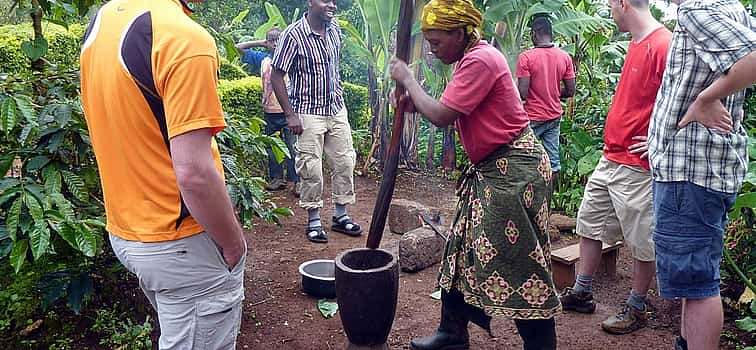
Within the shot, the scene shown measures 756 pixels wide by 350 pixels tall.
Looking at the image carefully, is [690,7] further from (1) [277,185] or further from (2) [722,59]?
(1) [277,185]

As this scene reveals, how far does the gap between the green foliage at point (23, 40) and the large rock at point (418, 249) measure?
3056mm

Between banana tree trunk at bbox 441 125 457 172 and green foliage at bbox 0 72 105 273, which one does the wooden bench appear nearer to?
green foliage at bbox 0 72 105 273

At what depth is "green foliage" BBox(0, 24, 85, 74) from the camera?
19.1 feet

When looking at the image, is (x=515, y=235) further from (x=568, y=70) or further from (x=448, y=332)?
(x=568, y=70)

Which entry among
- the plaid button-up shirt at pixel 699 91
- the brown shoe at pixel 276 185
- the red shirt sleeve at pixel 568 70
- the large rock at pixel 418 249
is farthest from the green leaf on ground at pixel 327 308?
the red shirt sleeve at pixel 568 70

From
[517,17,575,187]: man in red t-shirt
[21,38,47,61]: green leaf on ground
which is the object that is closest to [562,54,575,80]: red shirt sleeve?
[517,17,575,187]: man in red t-shirt

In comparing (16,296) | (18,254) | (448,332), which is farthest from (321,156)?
(18,254)

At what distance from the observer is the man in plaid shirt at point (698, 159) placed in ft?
7.60

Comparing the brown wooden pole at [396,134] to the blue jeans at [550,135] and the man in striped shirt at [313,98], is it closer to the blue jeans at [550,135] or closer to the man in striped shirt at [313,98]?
the man in striped shirt at [313,98]

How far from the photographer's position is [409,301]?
3910 mm

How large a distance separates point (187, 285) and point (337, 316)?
6.46 ft

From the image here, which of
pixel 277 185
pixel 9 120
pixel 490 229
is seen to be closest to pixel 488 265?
pixel 490 229

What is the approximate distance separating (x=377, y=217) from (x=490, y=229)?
23.1 inches

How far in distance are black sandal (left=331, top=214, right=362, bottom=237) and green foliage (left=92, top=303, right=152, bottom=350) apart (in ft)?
7.48
